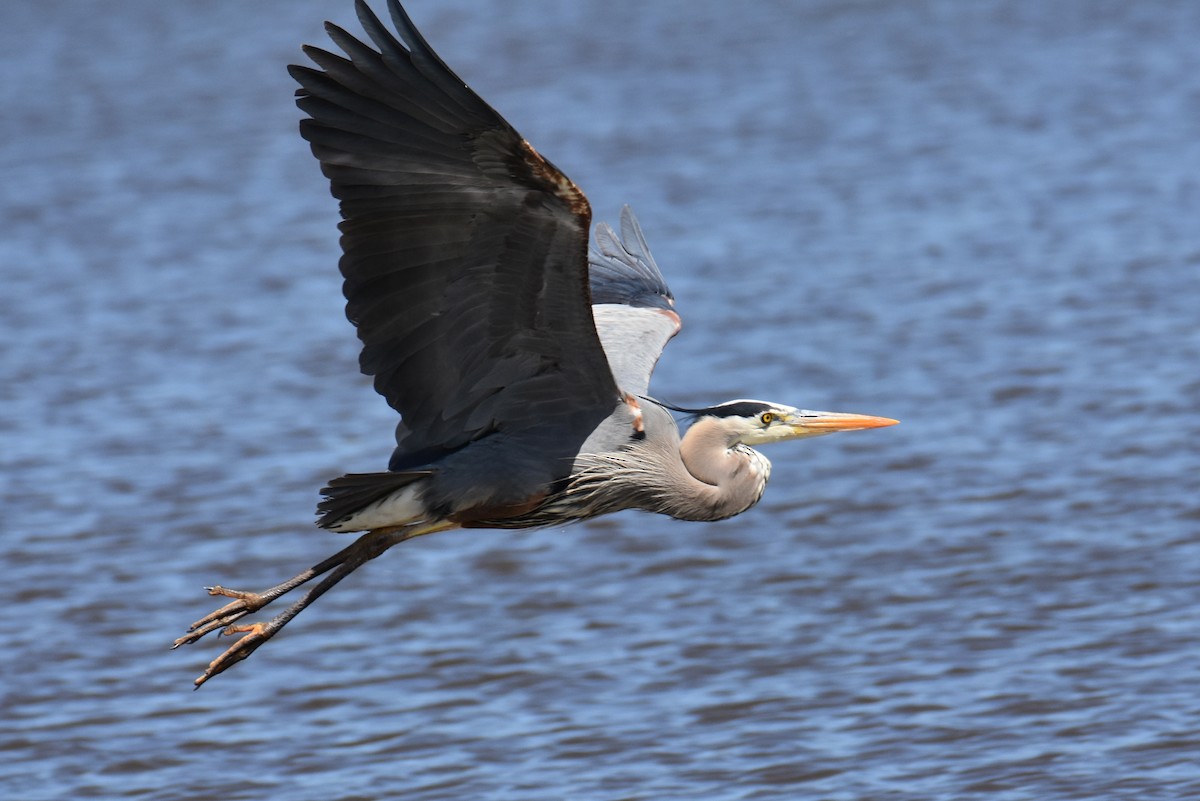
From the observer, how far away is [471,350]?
6.27 m

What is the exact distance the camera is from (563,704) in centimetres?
816

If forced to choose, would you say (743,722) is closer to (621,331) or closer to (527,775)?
(527,775)

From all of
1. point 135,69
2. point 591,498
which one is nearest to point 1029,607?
point 591,498

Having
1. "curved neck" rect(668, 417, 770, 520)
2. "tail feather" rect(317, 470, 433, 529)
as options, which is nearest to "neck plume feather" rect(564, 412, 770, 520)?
"curved neck" rect(668, 417, 770, 520)

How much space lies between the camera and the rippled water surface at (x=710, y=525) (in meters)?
7.82

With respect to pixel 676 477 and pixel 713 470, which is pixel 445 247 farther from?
pixel 713 470

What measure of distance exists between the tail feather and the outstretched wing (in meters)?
1.11

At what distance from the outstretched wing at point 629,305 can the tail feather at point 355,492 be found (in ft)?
3.63

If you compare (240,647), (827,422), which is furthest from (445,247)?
(827,422)

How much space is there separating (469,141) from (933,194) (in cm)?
1076

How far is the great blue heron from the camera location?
5723 millimetres

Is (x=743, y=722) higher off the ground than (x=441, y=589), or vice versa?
(x=441, y=589)

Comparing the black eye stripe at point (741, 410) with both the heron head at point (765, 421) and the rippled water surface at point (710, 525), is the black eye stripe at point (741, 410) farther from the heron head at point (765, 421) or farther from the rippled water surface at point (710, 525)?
the rippled water surface at point (710, 525)

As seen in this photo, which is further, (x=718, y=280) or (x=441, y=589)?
(x=718, y=280)
